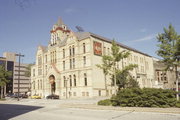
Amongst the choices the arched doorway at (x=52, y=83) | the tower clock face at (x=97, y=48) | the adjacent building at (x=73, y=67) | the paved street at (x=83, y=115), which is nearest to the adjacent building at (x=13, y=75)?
the adjacent building at (x=73, y=67)

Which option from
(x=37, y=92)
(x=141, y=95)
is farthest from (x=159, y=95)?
(x=37, y=92)

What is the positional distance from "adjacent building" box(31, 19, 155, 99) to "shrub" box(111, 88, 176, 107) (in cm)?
2466

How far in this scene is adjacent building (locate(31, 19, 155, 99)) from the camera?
44406 mm

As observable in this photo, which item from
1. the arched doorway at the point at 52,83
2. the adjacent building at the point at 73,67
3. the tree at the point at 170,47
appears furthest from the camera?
the arched doorway at the point at 52,83

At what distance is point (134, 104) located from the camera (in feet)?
58.0

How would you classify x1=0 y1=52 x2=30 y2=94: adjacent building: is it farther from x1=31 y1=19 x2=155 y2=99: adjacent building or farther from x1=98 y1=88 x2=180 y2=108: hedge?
x1=98 y1=88 x2=180 y2=108: hedge

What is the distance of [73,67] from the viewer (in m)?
48.3

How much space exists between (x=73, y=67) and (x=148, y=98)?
33.3m

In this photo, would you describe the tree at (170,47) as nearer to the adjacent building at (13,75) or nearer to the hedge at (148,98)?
the hedge at (148,98)

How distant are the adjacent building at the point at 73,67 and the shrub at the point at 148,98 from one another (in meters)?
24.7

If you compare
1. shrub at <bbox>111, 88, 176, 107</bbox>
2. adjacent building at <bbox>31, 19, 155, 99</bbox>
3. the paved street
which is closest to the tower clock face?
adjacent building at <bbox>31, 19, 155, 99</bbox>

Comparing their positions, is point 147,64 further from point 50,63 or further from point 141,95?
point 141,95

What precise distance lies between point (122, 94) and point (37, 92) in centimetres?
4793

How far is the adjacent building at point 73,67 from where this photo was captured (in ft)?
146
